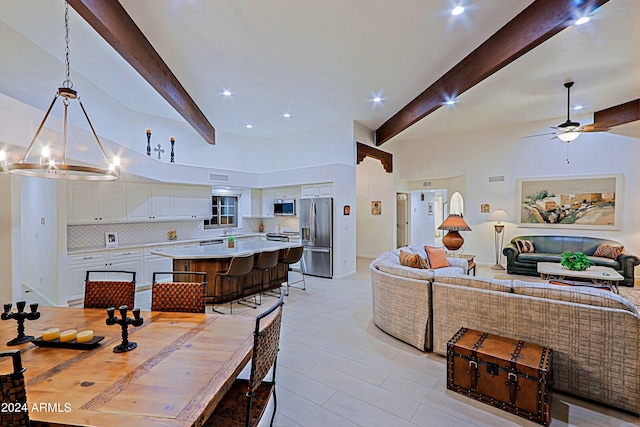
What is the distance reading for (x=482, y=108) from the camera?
19.8 feet

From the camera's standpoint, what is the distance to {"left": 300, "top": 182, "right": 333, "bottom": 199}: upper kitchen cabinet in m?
6.64

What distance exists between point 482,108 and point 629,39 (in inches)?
97.9

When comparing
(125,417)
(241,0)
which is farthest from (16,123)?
(125,417)

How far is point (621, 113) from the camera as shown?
5738 millimetres

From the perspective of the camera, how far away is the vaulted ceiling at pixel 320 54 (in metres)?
3.13

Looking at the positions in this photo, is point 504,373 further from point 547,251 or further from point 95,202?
point 95,202

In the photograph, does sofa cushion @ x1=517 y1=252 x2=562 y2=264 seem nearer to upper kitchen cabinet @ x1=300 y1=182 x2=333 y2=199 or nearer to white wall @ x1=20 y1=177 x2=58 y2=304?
upper kitchen cabinet @ x1=300 y1=182 x2=333 y2=199

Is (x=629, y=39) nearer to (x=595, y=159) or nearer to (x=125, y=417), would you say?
(x=595, y=159)

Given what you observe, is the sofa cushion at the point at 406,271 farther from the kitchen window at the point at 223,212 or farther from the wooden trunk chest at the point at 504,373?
the kitchen window at the point at 223,212

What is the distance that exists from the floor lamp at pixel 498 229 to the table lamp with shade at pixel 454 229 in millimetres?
2686

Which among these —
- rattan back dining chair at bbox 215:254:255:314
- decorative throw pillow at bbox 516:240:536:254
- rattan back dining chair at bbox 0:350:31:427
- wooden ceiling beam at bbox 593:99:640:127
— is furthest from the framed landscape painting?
rattan back dining chair at bbox 0:350:31:427

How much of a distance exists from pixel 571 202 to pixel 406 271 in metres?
5.89

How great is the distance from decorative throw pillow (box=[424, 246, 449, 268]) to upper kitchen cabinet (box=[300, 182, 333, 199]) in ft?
8.21

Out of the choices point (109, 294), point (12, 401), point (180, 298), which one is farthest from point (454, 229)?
point (12, 401)
